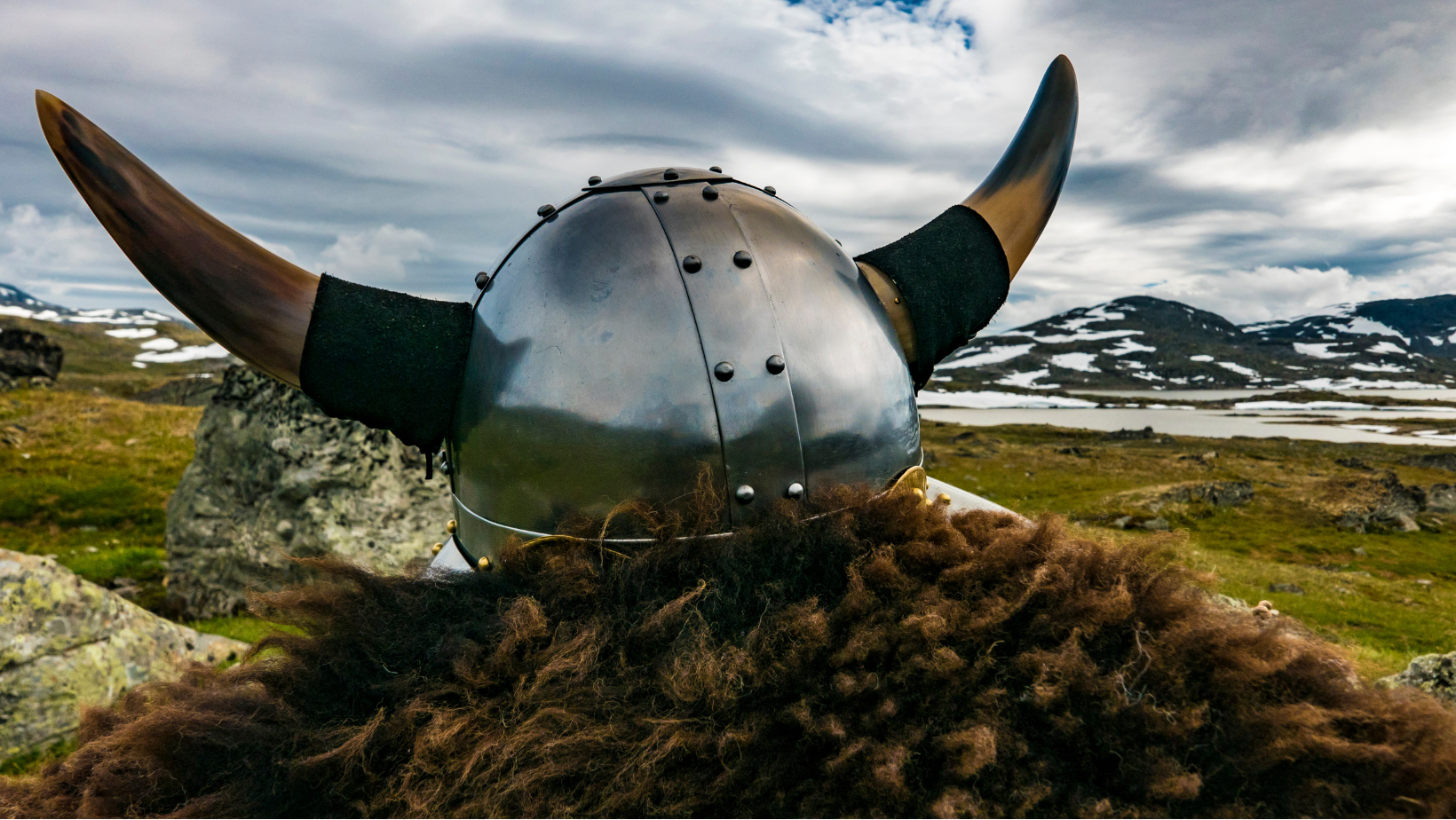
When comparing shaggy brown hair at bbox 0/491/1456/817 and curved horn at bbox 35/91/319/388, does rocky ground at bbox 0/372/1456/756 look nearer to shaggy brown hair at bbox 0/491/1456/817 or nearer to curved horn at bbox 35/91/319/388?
shaggy brown hair at bbox 0/491/1456/817

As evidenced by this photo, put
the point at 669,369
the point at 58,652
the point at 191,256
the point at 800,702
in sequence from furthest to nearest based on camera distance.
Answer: the point at 58,652, the point at 669,369, the point at 191,256, the point at 800,702

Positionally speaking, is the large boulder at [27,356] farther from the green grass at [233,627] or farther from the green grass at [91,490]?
the green grass at [233,627]

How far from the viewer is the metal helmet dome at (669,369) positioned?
229cm

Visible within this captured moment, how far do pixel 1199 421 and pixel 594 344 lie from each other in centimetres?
9588

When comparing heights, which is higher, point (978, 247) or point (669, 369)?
point (978, 247)

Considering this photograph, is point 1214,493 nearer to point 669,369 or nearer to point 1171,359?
point 669,369

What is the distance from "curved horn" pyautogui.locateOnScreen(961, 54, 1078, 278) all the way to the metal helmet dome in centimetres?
93

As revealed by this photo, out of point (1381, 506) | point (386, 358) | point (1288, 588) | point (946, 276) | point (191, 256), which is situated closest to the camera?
point (191, 256)

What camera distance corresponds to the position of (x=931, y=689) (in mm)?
1890

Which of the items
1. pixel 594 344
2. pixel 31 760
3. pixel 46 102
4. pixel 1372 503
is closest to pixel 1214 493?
pixel 1372 503

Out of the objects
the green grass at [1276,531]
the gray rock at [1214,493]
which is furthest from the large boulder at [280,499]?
the gray rock at [1214,493]

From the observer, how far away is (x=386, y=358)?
2412 millimetres

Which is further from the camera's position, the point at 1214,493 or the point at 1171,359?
the point at 1171,359

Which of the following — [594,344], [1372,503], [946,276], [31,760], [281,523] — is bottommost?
[1372,503]
